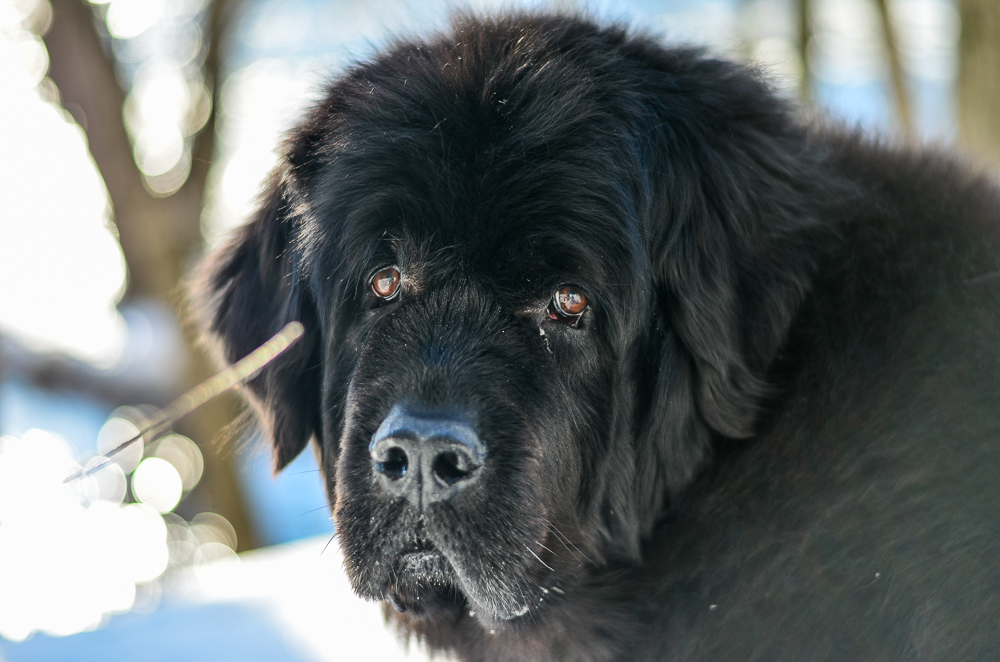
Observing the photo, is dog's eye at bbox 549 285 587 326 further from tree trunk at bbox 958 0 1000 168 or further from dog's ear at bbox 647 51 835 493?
tree trunk at bbox 958 0 1000 168

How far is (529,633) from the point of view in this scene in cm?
204

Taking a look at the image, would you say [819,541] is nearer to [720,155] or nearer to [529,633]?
[529,633]

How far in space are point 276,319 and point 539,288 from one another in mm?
929

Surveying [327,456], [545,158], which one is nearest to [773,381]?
[545,158]

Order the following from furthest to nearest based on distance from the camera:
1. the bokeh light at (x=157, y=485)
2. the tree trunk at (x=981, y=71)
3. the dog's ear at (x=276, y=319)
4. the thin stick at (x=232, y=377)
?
the bokeh light at (x=157, y=485), the tree trunk at (x=981, y=71), the dog's ear at (x=276, y=319), the thin stick at (x=232, y=377)

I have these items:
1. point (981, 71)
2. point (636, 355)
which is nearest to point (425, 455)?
point (636, 355)

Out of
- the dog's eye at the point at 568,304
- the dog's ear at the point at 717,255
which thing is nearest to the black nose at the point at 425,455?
the dog's eye at the point at 568,304

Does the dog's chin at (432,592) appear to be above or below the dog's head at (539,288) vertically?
below

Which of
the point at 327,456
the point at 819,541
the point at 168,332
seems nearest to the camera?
the point at 819,541

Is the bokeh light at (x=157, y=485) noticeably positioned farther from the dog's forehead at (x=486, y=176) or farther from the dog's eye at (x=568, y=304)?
the dog's eye at (x=568, y=304)

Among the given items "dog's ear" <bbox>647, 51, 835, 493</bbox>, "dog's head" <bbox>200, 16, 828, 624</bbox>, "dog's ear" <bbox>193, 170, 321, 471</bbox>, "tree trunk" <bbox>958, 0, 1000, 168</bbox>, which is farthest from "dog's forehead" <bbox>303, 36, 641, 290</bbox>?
"tree trunk" <bbox>958, 0, 1000, 168</bbox>

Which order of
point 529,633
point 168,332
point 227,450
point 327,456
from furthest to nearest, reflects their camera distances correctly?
point 168,332
point 227,450
point 327,456
point 529,633

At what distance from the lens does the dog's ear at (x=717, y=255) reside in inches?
76.6

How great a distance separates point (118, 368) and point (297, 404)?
23.0 ft
